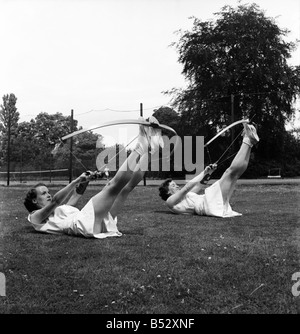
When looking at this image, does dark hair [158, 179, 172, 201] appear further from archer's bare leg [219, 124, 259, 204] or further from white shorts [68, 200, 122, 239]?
white shorts [68, 200, 122, 239]

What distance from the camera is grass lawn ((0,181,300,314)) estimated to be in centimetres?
387

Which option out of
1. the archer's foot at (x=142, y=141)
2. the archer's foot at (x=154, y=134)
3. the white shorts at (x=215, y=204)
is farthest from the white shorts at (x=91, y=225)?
the white shorts at (x=215, y=204)

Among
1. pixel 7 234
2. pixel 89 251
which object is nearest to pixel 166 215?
pixel 7 234

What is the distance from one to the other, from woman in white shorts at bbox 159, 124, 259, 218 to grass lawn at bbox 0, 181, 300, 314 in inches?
63.3

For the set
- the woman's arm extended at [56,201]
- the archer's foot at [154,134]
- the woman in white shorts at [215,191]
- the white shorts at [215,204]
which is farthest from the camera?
the white shorts at [215,204]

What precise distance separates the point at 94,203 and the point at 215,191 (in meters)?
3.78

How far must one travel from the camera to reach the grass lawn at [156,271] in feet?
12.7

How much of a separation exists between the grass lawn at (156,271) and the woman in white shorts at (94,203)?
0.20 metres

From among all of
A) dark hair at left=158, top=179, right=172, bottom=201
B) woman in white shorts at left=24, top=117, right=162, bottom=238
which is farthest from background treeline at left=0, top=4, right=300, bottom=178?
woman in white shorts at left=24, top=117, right=162, bottom=238

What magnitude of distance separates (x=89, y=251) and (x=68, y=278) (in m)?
1.11

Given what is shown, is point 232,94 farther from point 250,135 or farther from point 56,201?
point 56,201

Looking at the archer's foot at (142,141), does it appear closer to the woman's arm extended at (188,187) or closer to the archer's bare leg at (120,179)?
the archer's bare leg at (120,179)
